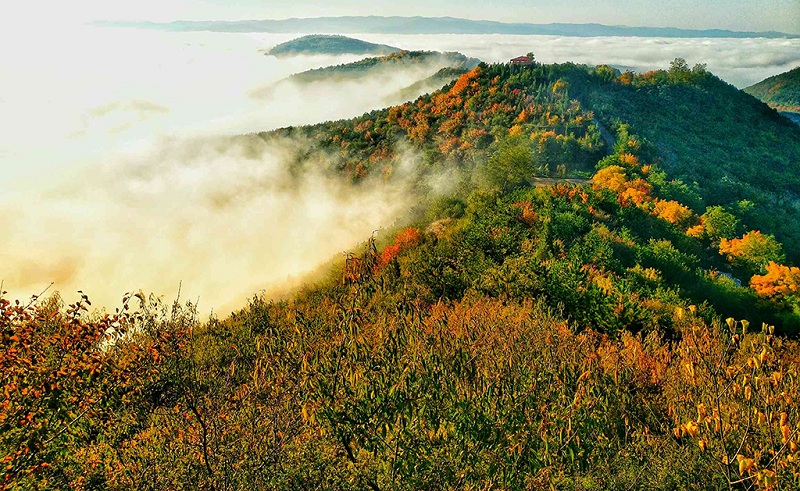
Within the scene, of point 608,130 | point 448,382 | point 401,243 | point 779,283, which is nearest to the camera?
point 448,382

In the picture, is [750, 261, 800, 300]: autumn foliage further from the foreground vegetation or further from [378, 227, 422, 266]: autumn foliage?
[378, 227, 422, 266]: autumn foliage

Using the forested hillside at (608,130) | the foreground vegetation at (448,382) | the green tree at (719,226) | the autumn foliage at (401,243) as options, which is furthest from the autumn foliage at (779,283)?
the autumn foliage at (401,243)

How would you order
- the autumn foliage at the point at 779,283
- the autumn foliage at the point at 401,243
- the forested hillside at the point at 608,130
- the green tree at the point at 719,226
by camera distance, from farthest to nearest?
the forested hillside at the point at 608,130, the green tree at the point at 719,226, the autumn foliage at the point at 401,243, the autumn foliage at the point at 779,283

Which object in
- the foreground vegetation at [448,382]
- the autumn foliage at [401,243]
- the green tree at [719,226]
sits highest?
the foreground vegetation at [448,382]

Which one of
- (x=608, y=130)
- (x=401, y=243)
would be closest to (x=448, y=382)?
(x=401, y=243)

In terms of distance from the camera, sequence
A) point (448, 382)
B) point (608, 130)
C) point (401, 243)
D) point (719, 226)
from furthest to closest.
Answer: point (608, 130) → point (719, 226) → point (401, 243) → point (448, 382)

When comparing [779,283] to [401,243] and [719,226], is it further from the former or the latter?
[401,243]

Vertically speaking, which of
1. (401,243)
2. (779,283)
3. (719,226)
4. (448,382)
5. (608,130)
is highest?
(448,382)

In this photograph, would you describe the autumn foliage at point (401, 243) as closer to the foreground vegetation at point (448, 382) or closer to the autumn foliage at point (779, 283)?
the foreground vegetation at point (448, 382)

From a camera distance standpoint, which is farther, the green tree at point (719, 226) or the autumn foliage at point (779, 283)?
the green tree at point (719, 226)

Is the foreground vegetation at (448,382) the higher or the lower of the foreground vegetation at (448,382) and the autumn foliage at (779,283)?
the higher
